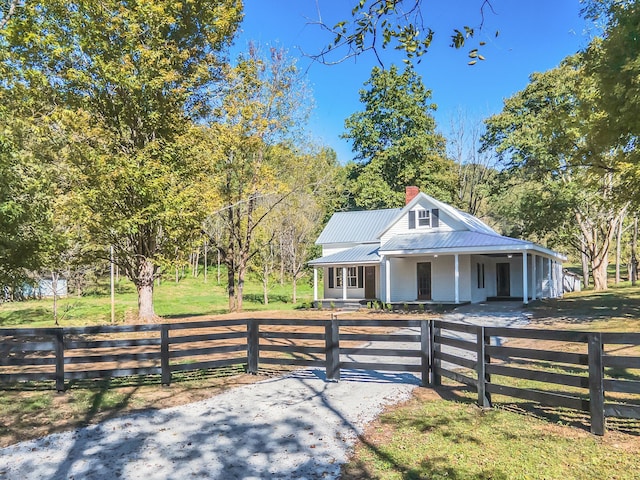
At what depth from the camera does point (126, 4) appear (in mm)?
16484

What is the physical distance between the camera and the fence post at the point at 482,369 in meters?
5.91

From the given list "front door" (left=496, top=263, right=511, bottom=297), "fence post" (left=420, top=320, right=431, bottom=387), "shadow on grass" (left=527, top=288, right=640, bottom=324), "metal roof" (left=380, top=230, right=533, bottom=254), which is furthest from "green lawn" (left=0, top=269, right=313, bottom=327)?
"fence post" (left=420, top=320, right=431, bottom=387)

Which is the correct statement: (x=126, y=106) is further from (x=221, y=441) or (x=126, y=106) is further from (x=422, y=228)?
(x=422, y=228)

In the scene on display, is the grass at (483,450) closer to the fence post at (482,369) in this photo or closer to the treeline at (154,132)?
the fence post at (482,369)

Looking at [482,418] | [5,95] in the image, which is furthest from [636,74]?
[5,95]

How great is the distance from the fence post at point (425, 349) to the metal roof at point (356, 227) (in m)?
24.0

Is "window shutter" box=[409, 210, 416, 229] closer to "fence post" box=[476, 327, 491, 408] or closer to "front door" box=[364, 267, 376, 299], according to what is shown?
"front door" box=[364, 267, 376, 299]

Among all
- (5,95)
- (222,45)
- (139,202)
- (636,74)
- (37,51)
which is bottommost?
(139,202)

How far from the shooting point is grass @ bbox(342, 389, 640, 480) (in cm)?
404

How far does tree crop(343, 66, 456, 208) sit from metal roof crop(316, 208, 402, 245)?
6.66 meters

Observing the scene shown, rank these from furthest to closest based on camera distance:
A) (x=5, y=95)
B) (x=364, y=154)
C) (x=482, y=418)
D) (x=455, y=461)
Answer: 1. (x=364, y=154)
2. (x=5, y=95)
3. (x=482, y=418)
4. (x=455, y=461)

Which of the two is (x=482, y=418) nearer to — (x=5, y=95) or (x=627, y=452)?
(x=627, y=452)

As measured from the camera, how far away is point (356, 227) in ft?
107

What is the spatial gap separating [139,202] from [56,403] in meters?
10.0
